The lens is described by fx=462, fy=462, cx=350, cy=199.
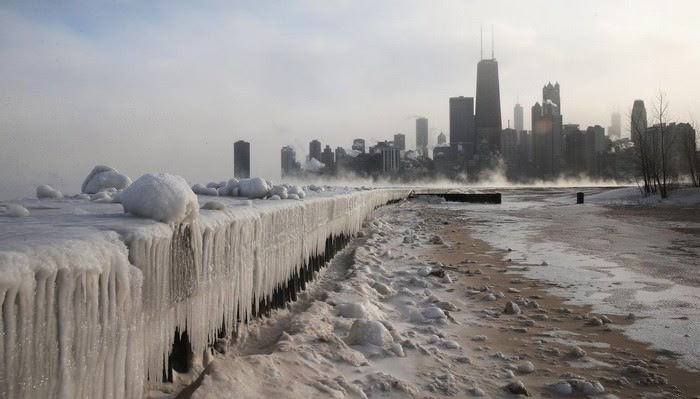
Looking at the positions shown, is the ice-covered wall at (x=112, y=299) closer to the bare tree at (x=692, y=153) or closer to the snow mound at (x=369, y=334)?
the snow mound at (x=369, y=334)

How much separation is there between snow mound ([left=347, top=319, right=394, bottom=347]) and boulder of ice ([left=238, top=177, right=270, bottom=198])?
3400mm

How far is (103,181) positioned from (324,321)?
5163 millimetres

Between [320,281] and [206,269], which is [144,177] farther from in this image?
[320,281]

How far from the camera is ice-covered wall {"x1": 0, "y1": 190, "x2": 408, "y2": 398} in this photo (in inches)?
55.7

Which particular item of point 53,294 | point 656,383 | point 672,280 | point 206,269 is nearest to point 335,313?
point 206,269

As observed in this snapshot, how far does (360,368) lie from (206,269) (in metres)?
1.21

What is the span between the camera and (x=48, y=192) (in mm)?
6012

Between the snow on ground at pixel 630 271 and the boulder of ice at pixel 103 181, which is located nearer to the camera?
the snow on ground at pixel 630 271

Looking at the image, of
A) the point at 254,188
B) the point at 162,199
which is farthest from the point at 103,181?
the point at 162,199

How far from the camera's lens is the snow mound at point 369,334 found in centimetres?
355

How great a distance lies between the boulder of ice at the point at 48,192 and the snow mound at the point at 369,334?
14.9 feet

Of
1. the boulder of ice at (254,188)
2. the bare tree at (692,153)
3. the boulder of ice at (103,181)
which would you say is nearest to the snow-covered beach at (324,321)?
the boulder of ice at (254,188)

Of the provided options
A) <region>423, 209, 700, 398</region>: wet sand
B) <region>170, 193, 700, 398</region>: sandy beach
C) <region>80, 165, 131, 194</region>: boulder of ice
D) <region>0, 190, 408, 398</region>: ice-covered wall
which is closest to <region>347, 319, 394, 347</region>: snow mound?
<region>170, 193, 700, 398</region>: sandy beach

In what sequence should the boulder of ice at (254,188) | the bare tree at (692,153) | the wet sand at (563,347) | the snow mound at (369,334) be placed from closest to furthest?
the wet sand at (563,347)
the snow mound at (369,334)
the boulder of ice at (254,188)
the bare tree at (692,153)
